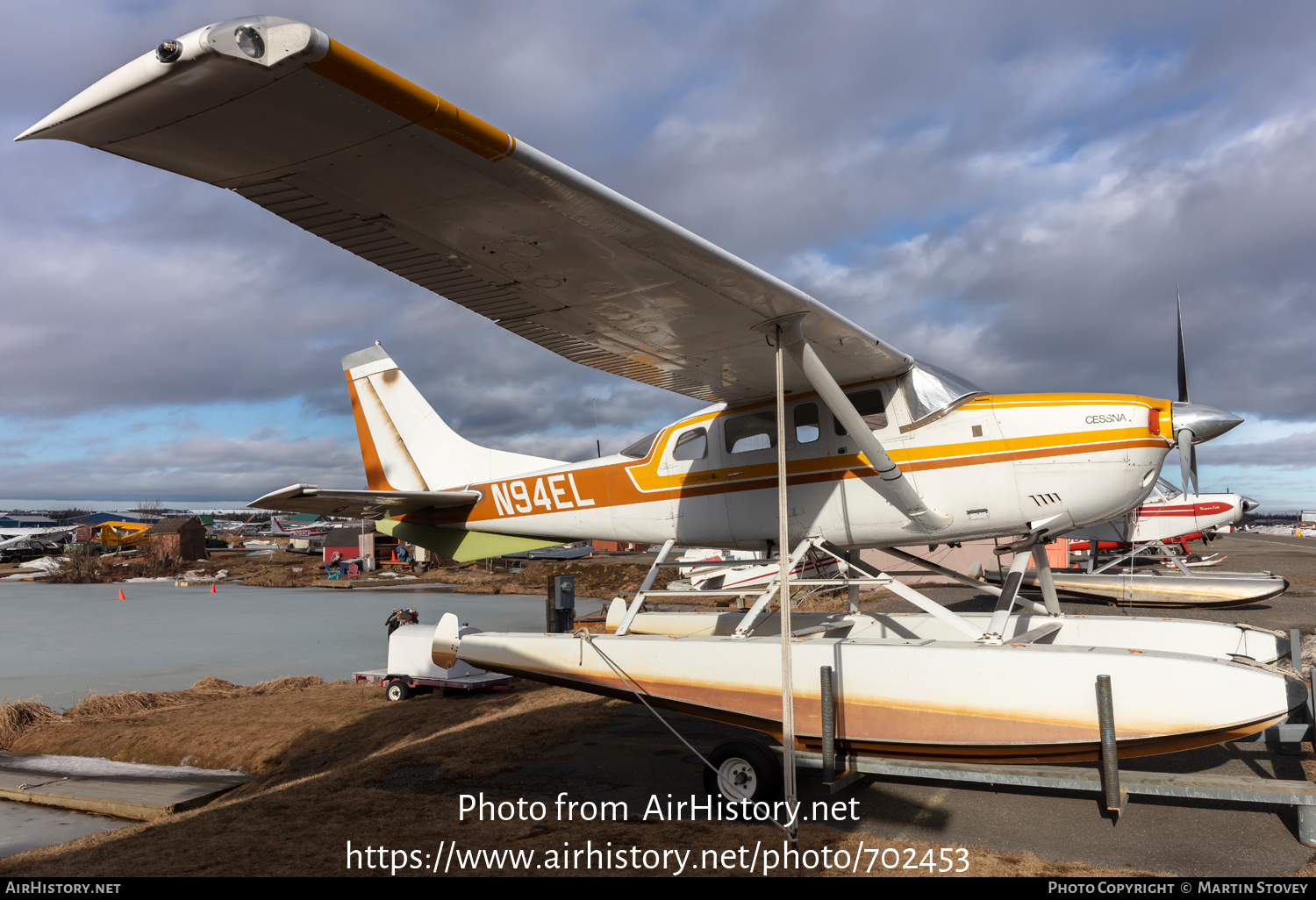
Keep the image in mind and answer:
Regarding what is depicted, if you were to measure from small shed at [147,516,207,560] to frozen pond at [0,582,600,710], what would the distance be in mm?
21177

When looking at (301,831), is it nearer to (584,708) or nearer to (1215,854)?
(584,708)

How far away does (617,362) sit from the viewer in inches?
256

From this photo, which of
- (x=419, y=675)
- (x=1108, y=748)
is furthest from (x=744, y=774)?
(x=419, y=675)

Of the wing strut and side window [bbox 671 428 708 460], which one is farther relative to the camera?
side window [bbox 671 428 708 460]

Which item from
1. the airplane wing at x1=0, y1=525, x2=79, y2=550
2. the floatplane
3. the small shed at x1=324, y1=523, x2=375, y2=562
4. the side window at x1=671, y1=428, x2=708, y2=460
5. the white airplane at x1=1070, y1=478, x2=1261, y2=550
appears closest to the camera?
the floatplane

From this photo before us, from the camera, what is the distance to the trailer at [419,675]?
35.0 feet

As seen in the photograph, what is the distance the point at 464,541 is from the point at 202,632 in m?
19.0

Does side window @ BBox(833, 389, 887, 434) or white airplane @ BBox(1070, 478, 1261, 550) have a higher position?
side window @ BBox(833, 389, 887, 434)

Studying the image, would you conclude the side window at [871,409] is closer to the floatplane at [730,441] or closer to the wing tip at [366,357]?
the floatplane at [730,441]

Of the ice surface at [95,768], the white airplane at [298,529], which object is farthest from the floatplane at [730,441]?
the white airplane at [298,529]

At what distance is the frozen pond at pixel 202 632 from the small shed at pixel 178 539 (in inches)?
834

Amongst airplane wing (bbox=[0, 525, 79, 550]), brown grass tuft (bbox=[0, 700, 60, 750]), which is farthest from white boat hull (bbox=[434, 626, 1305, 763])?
airplane wing (bbox=[0, 525, 79, 550])

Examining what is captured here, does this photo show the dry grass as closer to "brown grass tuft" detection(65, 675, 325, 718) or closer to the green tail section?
"brown grass tuft" detection(65, 675, 325, 718)

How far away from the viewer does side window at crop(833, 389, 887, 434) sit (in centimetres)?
652
